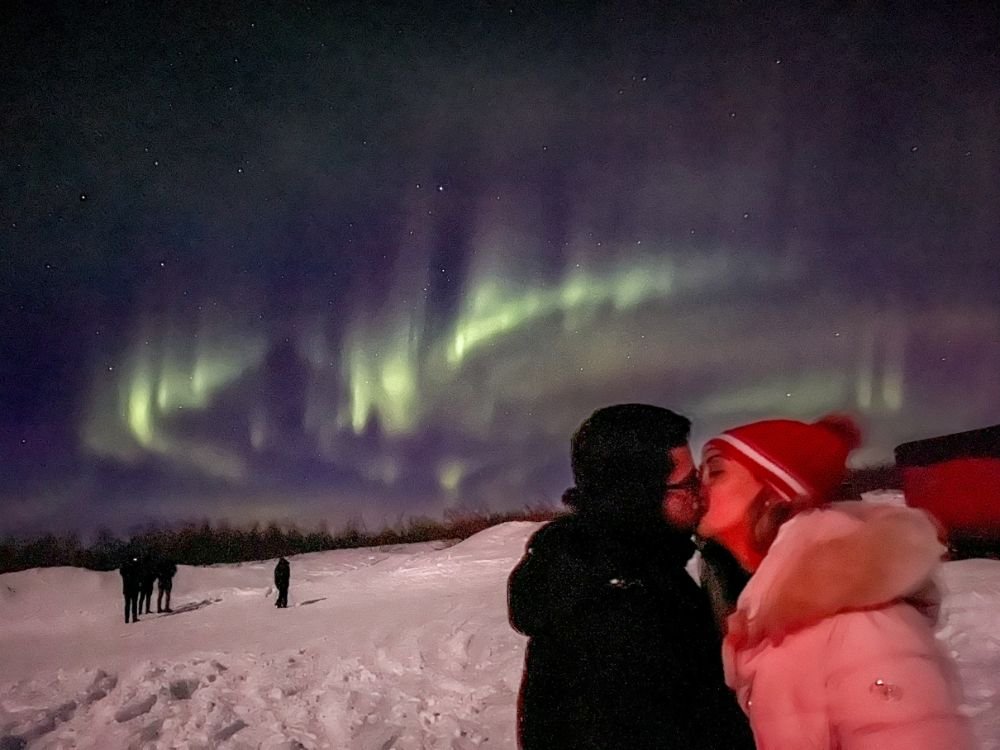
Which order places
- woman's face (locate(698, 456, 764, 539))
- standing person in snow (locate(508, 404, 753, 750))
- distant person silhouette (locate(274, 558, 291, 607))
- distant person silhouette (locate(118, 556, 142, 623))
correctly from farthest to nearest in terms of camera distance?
distant person silhouette (locate(274, 558, 291, 607)), distant person silhouette (locate(118, 556, 142, 623)), woman's face (locate(698, 456, 764, 539)), standing person in snow (locate(508, 404, 753, 750))

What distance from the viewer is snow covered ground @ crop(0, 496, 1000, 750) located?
3.26m

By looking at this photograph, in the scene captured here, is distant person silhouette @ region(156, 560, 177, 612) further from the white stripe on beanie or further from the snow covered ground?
the white stripe on beanie

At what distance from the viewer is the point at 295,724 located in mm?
3416

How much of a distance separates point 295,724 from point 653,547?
310cm

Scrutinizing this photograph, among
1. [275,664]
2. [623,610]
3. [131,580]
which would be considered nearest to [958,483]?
[623,610]

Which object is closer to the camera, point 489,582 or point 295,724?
point 295,724

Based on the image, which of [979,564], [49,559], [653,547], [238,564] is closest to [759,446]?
[653,547]

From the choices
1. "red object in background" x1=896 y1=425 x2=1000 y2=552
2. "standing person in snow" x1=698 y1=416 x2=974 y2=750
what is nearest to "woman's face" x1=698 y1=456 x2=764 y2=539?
"standing person in snow" x1=698 y1=416 x2=974 y2=750

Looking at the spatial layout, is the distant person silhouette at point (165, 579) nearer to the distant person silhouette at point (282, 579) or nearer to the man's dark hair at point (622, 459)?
the distant person silhouette at point (282, 579)

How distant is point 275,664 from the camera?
14.2ft

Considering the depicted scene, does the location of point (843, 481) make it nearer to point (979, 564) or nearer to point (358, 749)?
point (358, 749)

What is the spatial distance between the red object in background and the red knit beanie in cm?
333

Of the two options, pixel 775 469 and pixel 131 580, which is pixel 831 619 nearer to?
pixel 775 469

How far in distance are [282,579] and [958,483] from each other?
551cm
